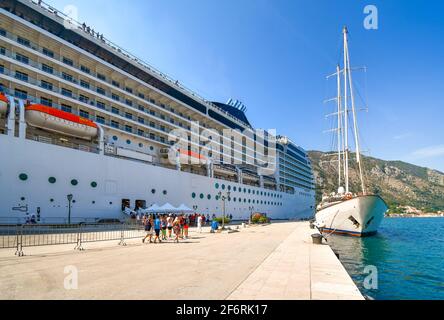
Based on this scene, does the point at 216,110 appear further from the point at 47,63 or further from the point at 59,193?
the point at 59,193

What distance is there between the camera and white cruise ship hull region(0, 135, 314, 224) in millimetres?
19609

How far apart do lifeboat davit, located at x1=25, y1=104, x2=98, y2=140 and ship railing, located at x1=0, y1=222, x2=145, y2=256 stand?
838cm

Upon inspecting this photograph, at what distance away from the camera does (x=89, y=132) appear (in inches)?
989

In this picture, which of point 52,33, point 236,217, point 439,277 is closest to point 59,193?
point 52,33

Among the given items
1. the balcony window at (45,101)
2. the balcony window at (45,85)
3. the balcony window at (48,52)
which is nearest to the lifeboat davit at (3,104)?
the balcony window at (45,101)

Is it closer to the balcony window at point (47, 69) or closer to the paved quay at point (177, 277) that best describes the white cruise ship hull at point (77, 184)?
the balcony window at point (47, 69)

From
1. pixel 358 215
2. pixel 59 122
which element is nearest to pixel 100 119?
pixel 59 122

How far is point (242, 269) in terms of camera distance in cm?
794

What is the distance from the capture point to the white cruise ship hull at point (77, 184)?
19.6 meters

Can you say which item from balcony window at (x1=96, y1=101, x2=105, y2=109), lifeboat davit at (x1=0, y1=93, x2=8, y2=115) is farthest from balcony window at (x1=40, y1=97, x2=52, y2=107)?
balcony window at (x1=96, y1=101, x2=105, y2=109)

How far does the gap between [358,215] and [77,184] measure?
2747 centimetres

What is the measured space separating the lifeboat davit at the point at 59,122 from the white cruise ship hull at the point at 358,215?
2486 cm
